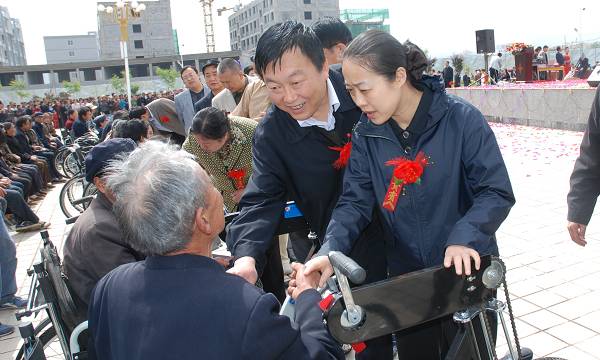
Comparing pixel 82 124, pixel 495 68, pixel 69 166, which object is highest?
pixel 495 68

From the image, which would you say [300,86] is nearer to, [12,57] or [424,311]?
[424,311]

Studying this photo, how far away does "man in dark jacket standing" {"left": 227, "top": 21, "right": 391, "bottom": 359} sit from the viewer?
2217mm

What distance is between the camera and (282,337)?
134 centimetres

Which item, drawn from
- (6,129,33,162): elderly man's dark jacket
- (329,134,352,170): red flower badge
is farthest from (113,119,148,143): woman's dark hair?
(6,129,33,162): elderly man's dark jacket

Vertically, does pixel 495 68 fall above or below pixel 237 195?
above

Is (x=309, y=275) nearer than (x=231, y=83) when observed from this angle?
Yes

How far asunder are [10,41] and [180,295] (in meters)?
99.9

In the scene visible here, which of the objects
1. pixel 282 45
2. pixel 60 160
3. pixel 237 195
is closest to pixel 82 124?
pixel 60 160

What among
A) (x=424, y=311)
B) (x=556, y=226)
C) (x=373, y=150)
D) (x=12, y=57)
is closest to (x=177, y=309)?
(x=424, y=311)

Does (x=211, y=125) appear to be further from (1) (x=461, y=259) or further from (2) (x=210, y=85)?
(2) (x=210, y=85)

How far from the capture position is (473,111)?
1.89 metres

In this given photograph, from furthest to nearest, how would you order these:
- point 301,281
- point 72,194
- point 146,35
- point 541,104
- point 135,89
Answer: point 146,35, point 135,89, point 541,104, point 72,194, point 301,281

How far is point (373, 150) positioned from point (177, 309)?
3.21ft

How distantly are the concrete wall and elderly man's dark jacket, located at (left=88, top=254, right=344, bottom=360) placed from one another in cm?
1058
